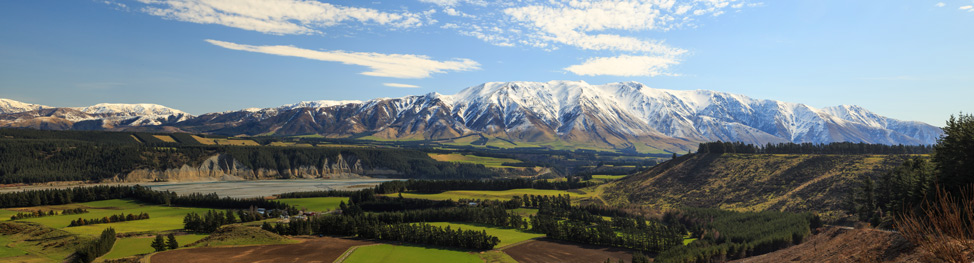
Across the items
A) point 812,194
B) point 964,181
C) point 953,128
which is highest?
point 953,128

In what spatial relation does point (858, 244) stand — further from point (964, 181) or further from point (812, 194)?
point (812, 194)

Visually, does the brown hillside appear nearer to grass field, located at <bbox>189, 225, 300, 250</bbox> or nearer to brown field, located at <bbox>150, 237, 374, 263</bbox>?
brown field, located at <bbox>150, 237, 374, 263</bbox>

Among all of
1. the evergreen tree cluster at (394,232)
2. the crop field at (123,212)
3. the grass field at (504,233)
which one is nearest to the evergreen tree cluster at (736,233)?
the grass field at (504,233)

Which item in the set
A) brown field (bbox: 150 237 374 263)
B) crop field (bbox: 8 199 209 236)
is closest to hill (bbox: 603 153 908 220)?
brown field (bbox: 150 237 374 263)

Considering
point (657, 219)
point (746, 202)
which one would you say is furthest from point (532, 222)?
point (746, 202)

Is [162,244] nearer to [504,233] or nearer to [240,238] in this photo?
[240,238]

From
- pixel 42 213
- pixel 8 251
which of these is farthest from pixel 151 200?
pixel 8 251
